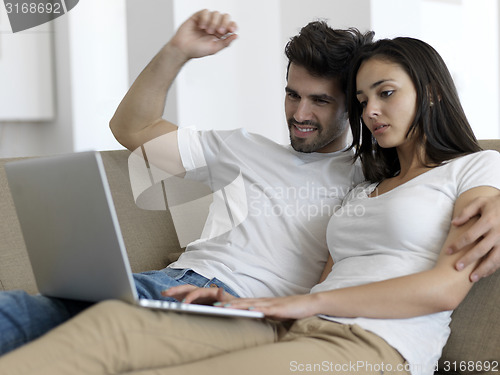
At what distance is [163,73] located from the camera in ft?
5.88

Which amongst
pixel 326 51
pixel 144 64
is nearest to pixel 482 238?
pixel 326 51

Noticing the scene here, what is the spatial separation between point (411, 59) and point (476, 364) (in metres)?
0.72

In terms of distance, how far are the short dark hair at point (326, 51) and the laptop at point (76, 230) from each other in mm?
833

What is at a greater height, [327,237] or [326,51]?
[326,51]

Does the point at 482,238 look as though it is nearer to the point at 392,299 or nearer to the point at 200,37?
the point at 392,299

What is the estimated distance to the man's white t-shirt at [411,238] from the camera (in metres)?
1.27

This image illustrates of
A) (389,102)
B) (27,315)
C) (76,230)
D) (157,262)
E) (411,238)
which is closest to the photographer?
(76,230)

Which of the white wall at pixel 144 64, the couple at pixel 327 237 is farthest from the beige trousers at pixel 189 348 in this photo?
the white wall at pixel 144 64

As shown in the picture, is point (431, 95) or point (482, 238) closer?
point (482, 238)

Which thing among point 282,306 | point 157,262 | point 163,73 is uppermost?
point 163,73

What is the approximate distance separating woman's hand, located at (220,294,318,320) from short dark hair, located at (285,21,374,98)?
2.40 feet

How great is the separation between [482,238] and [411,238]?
15cm

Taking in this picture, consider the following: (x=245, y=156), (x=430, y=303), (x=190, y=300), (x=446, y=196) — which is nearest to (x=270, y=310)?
(x=190, y=300)

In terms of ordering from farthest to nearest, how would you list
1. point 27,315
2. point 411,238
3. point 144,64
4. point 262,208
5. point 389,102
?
point 144,64
point 262,208
point 389,102
point 411,238
point 27,315
